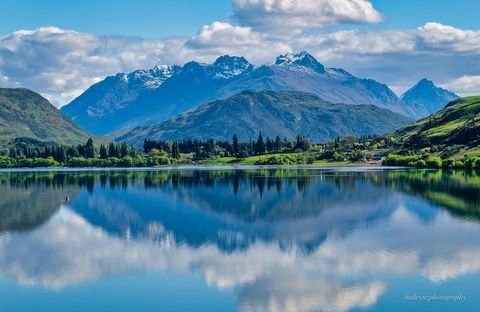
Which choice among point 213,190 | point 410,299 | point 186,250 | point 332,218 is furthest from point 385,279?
point 213,190

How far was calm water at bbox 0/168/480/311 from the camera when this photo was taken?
45.3m

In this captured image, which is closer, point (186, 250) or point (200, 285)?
point (200, 285)

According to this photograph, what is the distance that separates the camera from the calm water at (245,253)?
45.3 meters

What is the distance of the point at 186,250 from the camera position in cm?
6538

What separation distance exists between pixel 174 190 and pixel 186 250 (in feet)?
257

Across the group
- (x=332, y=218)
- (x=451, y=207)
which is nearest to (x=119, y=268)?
(x=332, y=218)

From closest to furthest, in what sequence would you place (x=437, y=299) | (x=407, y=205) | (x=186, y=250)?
(x=437, y=299) < (x=186, y=250) < (x=407, y=205)

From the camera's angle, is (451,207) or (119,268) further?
(451,207)

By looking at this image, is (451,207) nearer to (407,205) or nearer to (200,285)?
(407,205)

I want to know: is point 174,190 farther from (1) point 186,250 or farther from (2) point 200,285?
→ (2) point 200,285

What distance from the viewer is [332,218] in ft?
297

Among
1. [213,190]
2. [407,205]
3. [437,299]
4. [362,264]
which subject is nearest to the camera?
[437,299]

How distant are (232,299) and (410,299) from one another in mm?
13381

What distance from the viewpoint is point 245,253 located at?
207 ft
